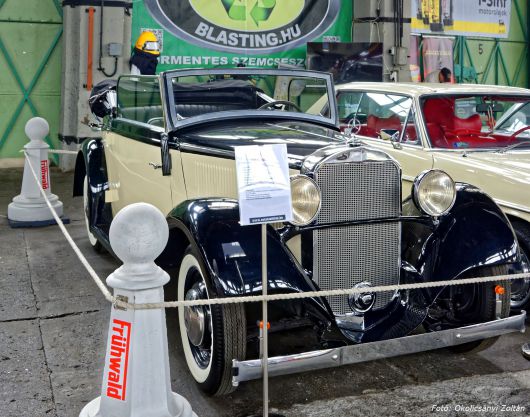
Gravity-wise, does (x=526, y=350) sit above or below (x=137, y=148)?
below

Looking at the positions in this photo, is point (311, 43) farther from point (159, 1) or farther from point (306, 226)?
point (306, 226)

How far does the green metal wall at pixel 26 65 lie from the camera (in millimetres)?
10797

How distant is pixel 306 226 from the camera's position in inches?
140

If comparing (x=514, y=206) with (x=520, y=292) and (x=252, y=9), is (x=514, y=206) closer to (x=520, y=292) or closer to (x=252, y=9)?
(x=520, y=292)

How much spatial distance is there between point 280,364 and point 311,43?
372 inches

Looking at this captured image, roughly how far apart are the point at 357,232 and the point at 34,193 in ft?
15.0

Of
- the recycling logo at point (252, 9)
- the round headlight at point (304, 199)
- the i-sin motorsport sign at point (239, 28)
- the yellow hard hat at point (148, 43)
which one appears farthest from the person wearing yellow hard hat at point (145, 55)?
the round headlight at point (304, 199)

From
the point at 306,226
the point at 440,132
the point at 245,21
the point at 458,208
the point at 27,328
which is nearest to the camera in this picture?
the point at 306,226

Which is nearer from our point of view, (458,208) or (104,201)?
(458,208)

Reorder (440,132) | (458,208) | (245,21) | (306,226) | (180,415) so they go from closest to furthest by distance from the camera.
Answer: (180,415) < (306,226) < (458,208) < (440,132) < (245,21)

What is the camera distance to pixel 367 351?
3.28m

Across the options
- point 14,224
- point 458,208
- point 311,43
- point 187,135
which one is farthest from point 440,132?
point 311,43

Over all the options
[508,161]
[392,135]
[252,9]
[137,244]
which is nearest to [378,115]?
[392,135]

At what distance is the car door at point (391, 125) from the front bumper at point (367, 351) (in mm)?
1991
